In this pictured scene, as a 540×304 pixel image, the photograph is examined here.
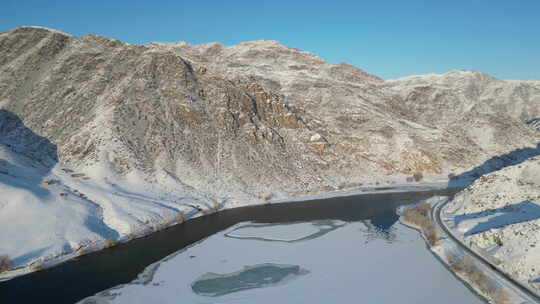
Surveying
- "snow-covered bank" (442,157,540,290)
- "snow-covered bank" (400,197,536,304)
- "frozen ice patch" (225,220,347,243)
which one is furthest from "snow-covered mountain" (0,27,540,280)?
"snow-covered bank" (442,157,540,290)

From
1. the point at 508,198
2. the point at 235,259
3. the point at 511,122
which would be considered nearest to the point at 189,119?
the point at 235,259

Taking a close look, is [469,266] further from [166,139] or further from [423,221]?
[166,139]

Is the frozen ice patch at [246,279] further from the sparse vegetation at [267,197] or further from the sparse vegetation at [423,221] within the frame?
the sparse vegetation at [267,197]

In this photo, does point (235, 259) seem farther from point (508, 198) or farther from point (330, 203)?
point (508, 198)

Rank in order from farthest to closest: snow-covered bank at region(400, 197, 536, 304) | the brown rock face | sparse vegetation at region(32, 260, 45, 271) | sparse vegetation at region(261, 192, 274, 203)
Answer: the brown rock face < sparse vegetation at region(261, 192, 274, 203) < sparse vegetation at region(32, 260, 45, 271) < snow-covered bank at region(400, 197, 536, 304)

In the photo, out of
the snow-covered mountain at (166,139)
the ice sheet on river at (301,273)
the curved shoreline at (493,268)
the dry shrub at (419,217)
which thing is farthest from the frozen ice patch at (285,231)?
the curved shoreline at (493,268)

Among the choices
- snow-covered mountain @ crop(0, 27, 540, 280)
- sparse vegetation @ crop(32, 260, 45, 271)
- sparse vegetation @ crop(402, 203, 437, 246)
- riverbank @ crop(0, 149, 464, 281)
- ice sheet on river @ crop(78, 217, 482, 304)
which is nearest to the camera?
ice sheet on river @ crop(78, 217, 482, 304)

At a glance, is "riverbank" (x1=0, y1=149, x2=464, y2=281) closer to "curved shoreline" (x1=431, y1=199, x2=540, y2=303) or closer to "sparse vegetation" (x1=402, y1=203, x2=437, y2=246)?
"sparse vegetation" (x1=402, y1=203, x2=437, y2=246)
